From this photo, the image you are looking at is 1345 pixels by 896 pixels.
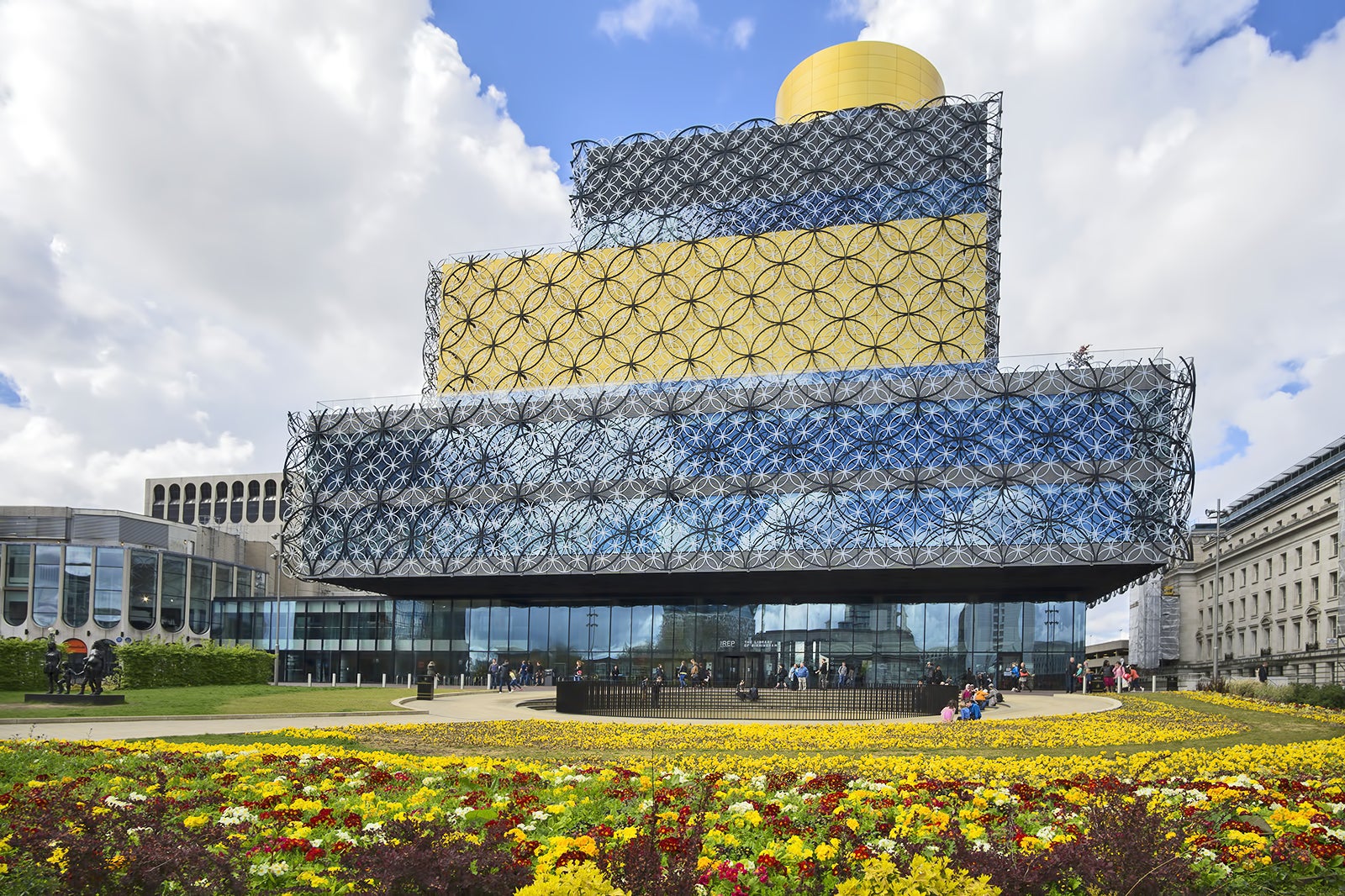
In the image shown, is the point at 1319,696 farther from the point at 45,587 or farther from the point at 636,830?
the point at 45,587

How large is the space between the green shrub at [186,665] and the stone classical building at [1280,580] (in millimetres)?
57941

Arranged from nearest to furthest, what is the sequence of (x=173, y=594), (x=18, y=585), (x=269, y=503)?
(x=18, y=585), (x=173, y=594), (x=269, y=503)

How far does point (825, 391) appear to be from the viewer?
200ft

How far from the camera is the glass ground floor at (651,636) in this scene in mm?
65312

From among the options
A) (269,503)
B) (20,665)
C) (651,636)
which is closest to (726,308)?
(651,636)

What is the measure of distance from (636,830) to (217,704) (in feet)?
110

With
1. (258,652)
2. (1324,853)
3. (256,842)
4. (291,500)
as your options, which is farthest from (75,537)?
(1324,853)

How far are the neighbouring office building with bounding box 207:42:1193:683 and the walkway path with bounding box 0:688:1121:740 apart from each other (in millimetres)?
14337

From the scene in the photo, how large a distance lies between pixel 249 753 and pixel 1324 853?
14869 millimetres

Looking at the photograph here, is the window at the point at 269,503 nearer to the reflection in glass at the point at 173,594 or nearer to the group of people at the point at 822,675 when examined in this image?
the reflection in glass at the point at 173,594

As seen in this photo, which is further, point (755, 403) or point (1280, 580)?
point (1280, 580)

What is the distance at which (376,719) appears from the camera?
3334 cm

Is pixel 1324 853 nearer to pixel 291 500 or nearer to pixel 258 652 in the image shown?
pixel 258 652

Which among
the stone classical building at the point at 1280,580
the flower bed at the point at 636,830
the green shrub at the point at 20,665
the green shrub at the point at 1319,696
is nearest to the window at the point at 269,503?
the green shrub at the point at 20,665
